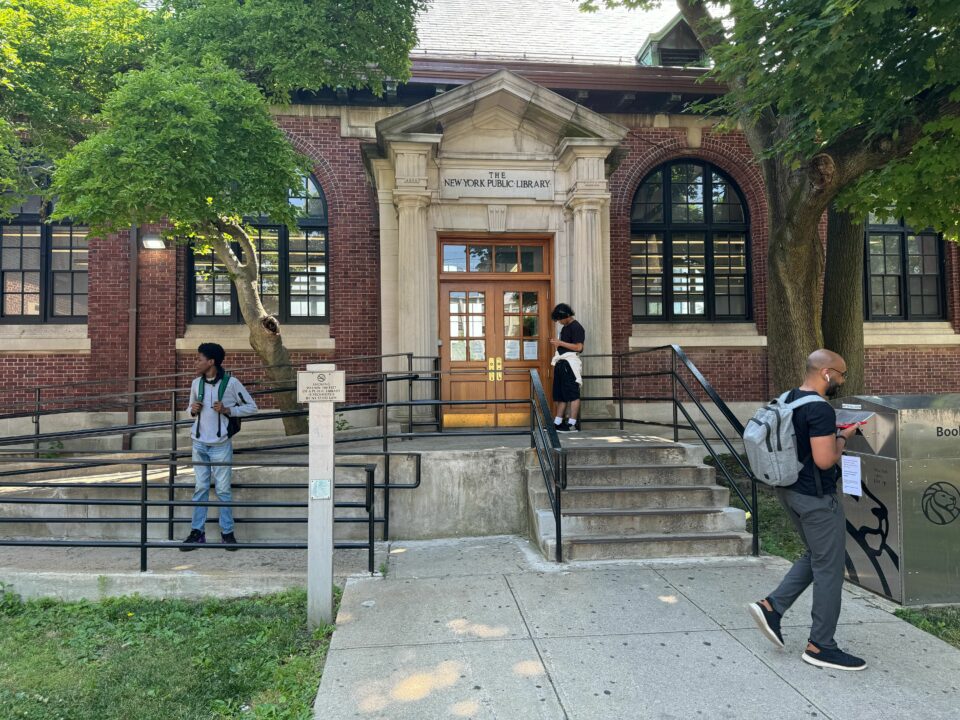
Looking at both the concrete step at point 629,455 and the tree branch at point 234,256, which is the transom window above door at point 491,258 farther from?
the concrete step at point 629,455

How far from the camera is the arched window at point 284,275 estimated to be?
38.5 feet

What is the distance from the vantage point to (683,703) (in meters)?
3.22

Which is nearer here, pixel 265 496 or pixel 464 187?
pixel 265 496

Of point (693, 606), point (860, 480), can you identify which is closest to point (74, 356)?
point (693, 606)

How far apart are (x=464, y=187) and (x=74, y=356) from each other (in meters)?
7.81

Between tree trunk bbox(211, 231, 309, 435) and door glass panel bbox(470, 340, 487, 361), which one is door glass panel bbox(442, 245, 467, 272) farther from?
tree trunk bbox(211, 231, 309, 435)

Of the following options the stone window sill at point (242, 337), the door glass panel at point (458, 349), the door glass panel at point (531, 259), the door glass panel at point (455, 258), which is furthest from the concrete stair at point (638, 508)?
the stone window sill at point (242, 337)

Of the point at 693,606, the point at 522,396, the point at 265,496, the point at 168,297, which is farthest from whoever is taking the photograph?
the point at 168,297

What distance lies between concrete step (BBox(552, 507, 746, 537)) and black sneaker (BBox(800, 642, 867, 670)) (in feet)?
7.23

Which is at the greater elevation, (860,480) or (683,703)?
(860,480)

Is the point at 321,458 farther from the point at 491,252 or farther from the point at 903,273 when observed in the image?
the point at 903,273

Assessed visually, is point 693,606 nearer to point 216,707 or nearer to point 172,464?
point 216,707

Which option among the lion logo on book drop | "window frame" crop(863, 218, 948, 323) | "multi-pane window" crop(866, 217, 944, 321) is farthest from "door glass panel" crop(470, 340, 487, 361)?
"multi-pane window" crop(866, 217, 944, 321)

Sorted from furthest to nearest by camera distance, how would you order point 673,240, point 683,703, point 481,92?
point 673,240
point 481,92
point 683,703
